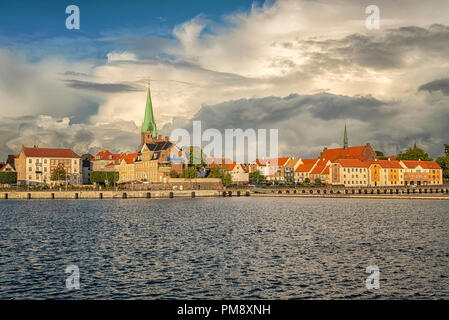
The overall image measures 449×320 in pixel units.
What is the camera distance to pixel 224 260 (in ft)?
95.9

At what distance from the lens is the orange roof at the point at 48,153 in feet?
525

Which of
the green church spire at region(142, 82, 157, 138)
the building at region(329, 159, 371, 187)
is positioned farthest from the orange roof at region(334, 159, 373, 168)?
the green church spire at region(142, 82, 157, 138)

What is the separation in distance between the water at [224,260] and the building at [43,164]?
116 meters

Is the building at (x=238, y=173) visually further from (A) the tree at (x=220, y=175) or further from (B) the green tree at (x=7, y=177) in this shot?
(B) the green tree at (x=7, y=177)

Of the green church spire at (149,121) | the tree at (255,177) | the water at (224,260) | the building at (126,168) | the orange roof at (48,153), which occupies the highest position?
the green church spire at (149,121)

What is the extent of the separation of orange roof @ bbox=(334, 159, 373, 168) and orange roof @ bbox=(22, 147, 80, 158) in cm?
9683

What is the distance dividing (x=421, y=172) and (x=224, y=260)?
163m

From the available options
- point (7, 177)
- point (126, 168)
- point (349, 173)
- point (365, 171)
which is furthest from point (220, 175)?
point (7, 177)

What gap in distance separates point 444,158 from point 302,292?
185m

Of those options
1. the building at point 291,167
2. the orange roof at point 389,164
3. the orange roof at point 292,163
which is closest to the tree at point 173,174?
the building at point 291,167

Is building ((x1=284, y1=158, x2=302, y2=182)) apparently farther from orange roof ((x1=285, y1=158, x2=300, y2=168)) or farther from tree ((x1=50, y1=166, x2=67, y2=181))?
tree ((x1=50, y1=166, x2=67, y2=181))

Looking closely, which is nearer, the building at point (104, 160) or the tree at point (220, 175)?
the tree at point (220, 175)

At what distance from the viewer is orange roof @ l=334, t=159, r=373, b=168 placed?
534 ft
